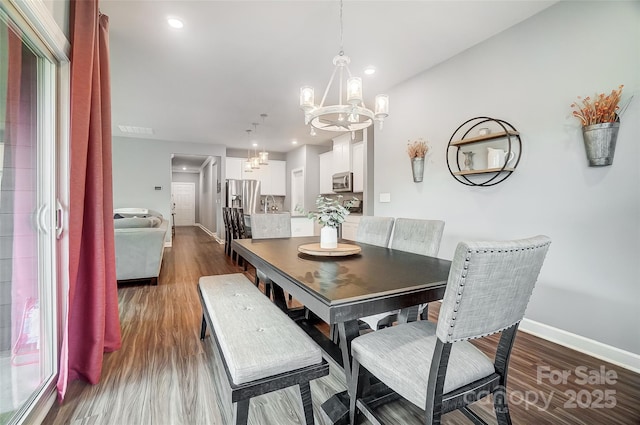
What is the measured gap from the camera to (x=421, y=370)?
3.64ft

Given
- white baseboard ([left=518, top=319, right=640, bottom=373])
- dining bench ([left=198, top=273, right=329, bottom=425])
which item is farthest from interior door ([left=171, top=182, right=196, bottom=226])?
white baseboard ([left=518, top=319, right=640, bottom=373])

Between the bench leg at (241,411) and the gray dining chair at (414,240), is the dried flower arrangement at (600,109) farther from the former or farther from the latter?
the bench leg at (241,411)

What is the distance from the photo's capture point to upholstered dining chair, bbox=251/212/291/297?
2975 mm

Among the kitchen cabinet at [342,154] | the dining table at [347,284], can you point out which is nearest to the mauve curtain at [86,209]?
the dining table at [347,284]

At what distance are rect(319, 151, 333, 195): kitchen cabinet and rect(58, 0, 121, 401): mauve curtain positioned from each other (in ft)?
18.2

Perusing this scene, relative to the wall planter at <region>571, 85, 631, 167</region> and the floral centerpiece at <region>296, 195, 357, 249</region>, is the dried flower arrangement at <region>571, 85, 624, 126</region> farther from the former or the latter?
the floral centerpiece at <region>296, 195, 357, 249</region>

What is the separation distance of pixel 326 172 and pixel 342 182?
1.26 m

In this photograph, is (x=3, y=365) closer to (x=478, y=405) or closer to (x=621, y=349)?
(x=478, y=405)

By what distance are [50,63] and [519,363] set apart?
3.58m

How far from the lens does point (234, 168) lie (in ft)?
26.8

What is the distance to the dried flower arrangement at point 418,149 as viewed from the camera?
11.3 feet

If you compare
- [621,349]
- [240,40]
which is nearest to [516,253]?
[621,349]

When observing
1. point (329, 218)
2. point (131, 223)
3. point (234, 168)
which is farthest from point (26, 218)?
point (234, 168)

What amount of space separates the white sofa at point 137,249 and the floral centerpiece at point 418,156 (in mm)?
3366
